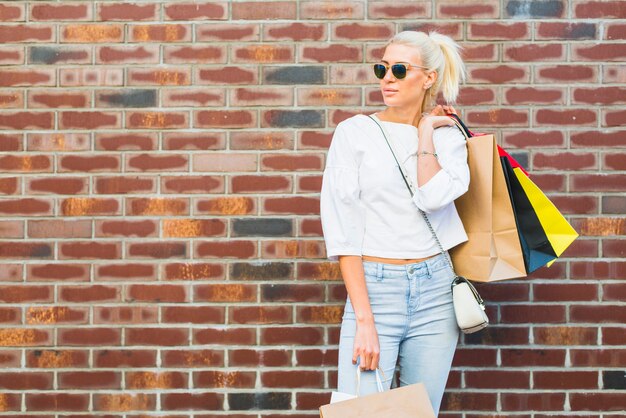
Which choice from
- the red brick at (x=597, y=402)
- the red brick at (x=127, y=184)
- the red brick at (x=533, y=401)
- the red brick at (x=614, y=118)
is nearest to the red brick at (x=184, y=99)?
the red brick at (x=127, y=184)

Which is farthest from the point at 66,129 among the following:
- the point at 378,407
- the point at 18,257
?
the point at 378,407

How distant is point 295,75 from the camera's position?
3248mm

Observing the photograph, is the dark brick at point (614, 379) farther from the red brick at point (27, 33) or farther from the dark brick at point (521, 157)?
the red brick at point (27, 33)

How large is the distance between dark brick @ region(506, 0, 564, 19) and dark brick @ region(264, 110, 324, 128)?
968 millimetres

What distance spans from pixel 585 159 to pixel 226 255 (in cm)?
166

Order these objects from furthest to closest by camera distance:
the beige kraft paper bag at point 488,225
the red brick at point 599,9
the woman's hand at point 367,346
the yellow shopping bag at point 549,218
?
1. the red brick at point 599,9
2. the yellow shopping bag at point 549,218
3. the beige kraft paper bag at point 488,225
4. the woman's hand at point 367,346

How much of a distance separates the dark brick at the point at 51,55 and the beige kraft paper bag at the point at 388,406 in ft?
6.55

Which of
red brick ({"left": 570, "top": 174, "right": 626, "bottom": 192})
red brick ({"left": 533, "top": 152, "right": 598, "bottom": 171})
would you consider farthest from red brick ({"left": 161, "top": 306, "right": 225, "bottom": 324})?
red brick ({"left": 570, "top": 174, "right": 626, "bottom": 192})

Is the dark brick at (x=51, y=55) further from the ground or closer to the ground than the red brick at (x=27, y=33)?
closer to the ground

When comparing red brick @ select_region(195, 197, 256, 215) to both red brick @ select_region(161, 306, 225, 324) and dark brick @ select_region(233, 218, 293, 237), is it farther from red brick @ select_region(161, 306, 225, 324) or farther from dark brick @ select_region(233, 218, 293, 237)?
red brick @ select_region(161, 306, 225, 324)

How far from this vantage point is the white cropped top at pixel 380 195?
241cm

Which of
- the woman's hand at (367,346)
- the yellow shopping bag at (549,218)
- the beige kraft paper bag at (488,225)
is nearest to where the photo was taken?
the woman's hand at (367,346)

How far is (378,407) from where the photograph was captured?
220cm

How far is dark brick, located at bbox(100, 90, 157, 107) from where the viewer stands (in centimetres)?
326
